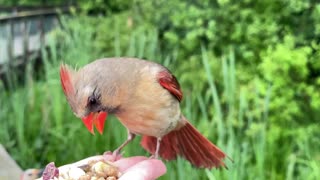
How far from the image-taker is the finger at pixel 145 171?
4.85ft

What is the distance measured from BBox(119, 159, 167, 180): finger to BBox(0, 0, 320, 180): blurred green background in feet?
2.01

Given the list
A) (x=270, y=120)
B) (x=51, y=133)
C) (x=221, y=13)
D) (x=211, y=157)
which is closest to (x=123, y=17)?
(x=221, y=13)

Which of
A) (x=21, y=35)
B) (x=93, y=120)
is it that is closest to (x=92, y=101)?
(x=93, y=120)

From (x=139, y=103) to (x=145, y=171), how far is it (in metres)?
0.18

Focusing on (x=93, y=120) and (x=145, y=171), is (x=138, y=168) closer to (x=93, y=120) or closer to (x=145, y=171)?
(x=145, y=171)

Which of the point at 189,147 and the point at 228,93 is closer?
the point at 189,147

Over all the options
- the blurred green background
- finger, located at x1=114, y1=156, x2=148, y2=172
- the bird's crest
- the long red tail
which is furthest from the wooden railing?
the bird's crest

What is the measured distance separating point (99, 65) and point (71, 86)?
3.7 inches

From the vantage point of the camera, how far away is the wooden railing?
4.53 metres

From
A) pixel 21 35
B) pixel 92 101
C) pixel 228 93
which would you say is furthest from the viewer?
pixel 21 35

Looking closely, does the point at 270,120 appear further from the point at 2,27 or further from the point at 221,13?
the point at 2,27

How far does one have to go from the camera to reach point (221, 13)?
3.96 metres

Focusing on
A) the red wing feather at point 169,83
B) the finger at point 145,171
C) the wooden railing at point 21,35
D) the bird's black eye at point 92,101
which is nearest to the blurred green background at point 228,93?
the wooden railing at point 21,35

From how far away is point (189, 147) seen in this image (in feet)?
6.14
